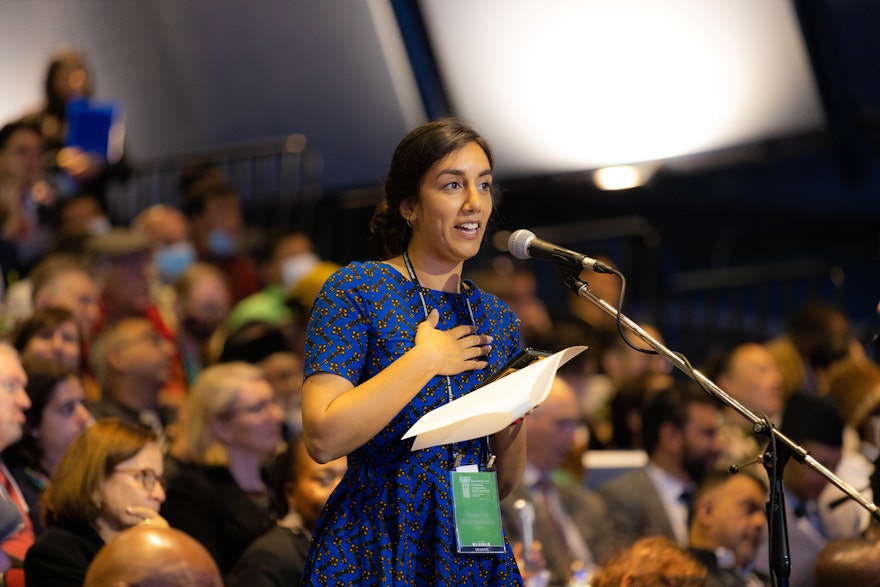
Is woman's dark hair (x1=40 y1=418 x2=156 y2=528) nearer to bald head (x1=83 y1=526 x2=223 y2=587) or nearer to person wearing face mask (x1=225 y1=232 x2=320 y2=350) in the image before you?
bald head (x1=83 y1=526 x2=223 y2=587)

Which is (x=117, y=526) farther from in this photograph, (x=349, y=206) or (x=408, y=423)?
(x=349, y=206)

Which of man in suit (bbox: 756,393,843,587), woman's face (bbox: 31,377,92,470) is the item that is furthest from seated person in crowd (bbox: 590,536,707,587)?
woman's face (bbox: 31,377,92,470)

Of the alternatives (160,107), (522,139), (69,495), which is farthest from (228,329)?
(160,107)

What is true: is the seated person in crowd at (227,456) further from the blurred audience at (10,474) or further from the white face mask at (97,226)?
the white face mask at (97,226)

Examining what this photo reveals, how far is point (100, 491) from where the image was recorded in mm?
3463

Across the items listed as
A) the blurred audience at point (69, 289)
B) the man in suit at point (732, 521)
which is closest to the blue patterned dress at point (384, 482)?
the man in suit at point (732, 521)

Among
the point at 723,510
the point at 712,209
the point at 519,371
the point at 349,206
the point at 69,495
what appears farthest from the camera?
the point at 712,209

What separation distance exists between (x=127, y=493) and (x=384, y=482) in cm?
138

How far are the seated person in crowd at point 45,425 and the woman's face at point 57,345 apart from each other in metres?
0.53

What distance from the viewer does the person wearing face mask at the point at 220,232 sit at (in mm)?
7191

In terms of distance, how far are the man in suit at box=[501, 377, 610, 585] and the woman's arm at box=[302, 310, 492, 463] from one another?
8.47 ft

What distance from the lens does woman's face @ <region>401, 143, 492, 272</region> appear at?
2395mm

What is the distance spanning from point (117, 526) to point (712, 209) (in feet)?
22.0

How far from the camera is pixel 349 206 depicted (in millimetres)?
8547
